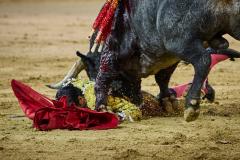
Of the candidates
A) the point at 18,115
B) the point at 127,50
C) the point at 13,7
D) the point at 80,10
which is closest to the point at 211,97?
the point at 127,50

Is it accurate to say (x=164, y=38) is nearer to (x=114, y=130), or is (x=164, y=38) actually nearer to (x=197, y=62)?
(x=197, y=62)

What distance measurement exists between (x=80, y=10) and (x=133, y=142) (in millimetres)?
15277

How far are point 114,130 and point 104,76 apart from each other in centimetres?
68

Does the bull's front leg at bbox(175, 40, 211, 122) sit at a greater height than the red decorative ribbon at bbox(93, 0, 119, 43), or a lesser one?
lesser

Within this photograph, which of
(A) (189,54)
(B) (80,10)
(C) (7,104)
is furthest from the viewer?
(B) (80,10)

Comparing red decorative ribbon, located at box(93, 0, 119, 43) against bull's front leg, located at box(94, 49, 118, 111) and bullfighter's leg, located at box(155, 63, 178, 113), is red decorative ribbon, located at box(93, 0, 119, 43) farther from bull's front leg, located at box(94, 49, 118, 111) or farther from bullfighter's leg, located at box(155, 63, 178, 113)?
bullfighter's leg, located at box(155, 63, 178, 113)

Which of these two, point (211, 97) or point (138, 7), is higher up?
point (138, 7)

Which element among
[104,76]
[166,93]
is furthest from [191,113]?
[166,93]

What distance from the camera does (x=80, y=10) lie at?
2122cm

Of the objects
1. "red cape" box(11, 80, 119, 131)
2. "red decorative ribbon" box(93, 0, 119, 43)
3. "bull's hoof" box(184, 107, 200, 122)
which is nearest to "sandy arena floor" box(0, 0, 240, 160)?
"red cape" box(11, 80, 119, 131)

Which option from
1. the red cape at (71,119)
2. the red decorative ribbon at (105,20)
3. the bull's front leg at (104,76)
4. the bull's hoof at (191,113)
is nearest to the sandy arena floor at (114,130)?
the red cape at (71,119)

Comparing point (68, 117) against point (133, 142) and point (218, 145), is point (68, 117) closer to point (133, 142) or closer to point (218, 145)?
point (133, 142)

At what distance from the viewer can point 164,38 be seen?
6316 millimetres

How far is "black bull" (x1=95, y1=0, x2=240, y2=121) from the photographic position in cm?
593
